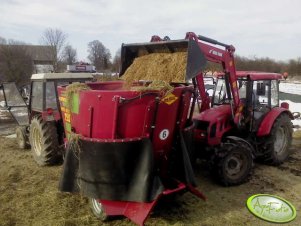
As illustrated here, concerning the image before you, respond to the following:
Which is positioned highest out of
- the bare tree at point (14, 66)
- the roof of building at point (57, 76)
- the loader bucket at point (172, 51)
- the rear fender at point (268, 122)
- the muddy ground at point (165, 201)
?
the bare tree at point (14, 66)

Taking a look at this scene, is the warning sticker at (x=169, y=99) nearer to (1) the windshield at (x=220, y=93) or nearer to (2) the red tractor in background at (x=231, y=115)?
(2) the red tractor in background at (x=231, y=115)

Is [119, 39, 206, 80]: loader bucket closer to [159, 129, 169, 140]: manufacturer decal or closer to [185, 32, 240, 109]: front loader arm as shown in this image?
[185, 32, 240, 109]: front loader arm

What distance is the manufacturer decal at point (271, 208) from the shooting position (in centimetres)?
455

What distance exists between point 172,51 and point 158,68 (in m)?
0.34

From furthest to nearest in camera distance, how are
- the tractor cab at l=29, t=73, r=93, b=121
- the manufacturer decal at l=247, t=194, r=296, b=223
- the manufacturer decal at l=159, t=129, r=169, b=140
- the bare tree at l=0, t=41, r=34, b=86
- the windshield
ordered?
the bare tree at l=0, t=41, r=34, b=86 < the windshield < the tractor cab at l=29, t=73, r=93, b=121 < the manufacturer decal at l=247, t=194, r=296, b=223 < the manufacturer decal at l=159, t=129, r=169, b=140

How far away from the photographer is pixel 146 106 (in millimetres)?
4051

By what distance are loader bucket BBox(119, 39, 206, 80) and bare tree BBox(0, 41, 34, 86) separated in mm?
21920

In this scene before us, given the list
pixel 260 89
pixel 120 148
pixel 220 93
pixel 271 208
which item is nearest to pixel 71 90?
pixel 120 148

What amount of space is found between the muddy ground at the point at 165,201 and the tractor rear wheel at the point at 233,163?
0.51 ft

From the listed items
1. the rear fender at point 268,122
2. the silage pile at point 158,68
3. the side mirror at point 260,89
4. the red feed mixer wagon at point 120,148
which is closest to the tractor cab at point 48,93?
the silage pile at point 158,68

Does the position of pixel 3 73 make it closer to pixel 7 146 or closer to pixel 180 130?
pixel 7 146

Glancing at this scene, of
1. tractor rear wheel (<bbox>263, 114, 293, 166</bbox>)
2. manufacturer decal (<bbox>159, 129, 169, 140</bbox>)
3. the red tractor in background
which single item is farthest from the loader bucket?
tractor rear wheel (<bbox>263, 114, 293, 166</bbox>)

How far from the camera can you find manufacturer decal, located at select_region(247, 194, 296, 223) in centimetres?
455

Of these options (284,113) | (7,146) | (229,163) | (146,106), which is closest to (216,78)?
(284,113)
